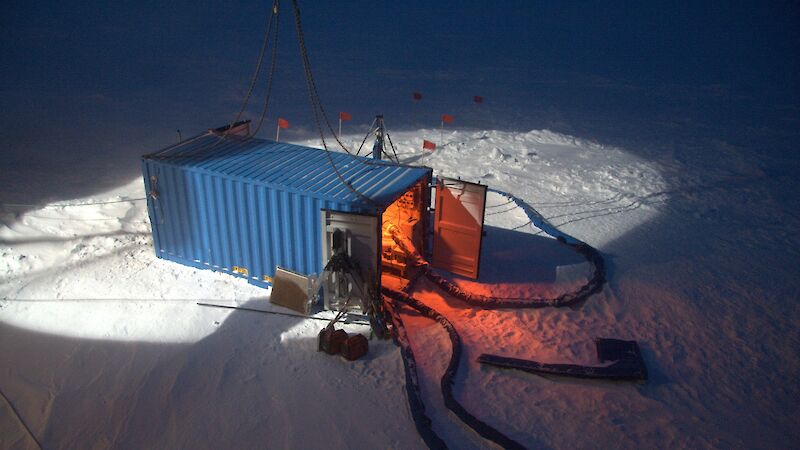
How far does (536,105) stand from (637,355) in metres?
23.0

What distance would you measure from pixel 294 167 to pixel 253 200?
136 centimetres

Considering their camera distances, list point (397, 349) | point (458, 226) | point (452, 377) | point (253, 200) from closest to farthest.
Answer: point (452, 377) → point (397, 349) → point (253, 200) → point (458, 226)

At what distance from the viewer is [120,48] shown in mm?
37250

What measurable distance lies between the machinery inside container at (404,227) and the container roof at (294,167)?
2.17 ft

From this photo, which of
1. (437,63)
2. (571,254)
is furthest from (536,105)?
(571,254)

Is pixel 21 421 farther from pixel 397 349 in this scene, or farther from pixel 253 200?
pixel 397 349

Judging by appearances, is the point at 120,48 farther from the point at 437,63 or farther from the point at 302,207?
the point at 302,207

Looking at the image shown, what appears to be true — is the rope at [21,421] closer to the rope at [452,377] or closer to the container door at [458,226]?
the rope at [452,377]

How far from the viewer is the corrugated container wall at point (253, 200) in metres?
12.3

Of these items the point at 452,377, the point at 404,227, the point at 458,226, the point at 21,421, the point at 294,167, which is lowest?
the point at 21,421

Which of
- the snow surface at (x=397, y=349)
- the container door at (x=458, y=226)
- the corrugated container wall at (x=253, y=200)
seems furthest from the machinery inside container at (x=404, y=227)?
the snow surface at (x=397, y=349)

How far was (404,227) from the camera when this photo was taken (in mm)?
14344

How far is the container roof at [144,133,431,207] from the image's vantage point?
12359mm

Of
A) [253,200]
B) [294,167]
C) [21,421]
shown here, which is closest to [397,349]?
[253,200]
